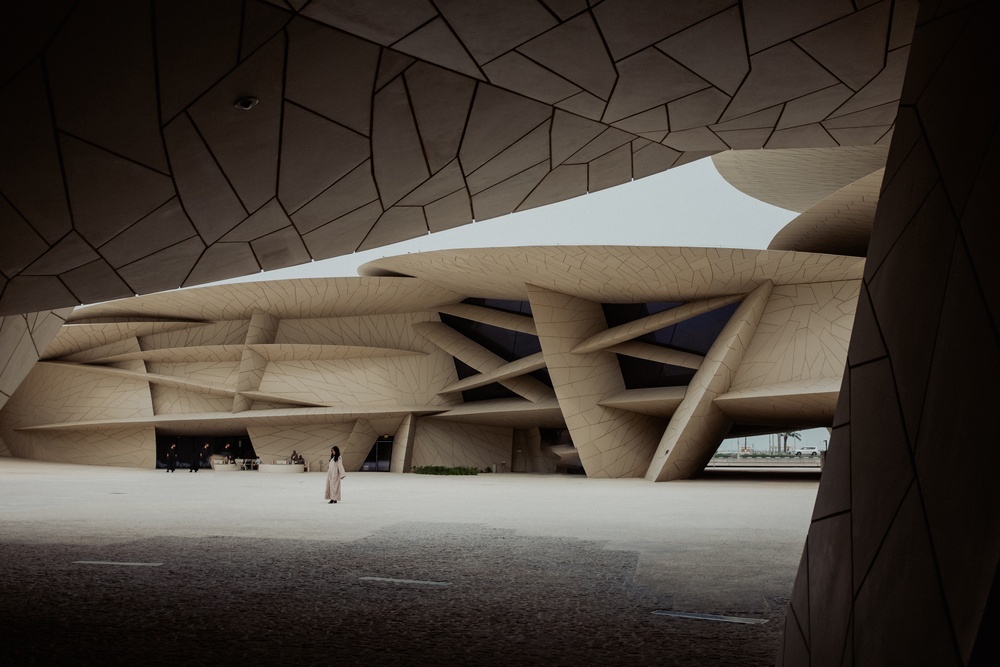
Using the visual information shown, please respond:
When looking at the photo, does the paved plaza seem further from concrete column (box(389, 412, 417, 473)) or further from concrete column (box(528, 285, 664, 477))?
concrete column (box(389, 412, 417, 473))

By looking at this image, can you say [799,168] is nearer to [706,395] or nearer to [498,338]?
[706,395]

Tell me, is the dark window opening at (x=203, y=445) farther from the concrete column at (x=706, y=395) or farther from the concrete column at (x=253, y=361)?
the concrete column at (x=706, y=395)

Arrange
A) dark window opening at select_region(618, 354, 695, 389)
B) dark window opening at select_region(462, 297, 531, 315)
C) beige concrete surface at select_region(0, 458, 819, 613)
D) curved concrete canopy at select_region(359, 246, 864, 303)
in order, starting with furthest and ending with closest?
dark window opening at select_region(462, 297, 531, 315)
dark window opening at select_region(618, 354, 695, 389)
curved concrete canopy at select_region(359, 246, 864, 303)
beige concrete surface at select_region(0, 458, 819, 613)

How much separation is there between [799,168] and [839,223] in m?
4.94

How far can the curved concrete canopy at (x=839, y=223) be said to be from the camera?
19431 millimetres

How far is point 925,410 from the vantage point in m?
2.48

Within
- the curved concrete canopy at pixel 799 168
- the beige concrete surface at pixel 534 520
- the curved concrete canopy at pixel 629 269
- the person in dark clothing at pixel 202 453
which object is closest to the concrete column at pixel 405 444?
the curved concrete canopy at pixel 629 269

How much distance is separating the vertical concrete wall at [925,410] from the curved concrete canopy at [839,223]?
1642cm

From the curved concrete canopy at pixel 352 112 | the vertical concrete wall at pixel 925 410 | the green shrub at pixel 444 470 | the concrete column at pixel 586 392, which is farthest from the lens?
the green shrub at pixel 444 470

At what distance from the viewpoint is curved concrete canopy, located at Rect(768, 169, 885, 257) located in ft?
63.8

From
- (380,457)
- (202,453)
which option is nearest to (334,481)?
(380,457)

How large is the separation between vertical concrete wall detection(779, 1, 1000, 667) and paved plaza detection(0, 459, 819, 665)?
138cm

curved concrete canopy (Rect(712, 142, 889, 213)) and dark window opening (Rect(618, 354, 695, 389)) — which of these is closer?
curved concrete canopy (Rect(712, 142, 889, 213))

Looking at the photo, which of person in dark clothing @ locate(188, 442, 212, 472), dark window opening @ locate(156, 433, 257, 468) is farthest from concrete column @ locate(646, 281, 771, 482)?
person in dark clothing @ locate(188, 442, 212, 472)
